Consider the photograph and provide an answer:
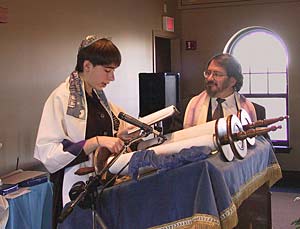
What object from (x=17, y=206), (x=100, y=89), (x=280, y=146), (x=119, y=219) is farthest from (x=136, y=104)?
(x=119, y=219)

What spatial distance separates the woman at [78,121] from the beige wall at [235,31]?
163 inches

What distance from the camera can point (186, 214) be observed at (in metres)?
1.51

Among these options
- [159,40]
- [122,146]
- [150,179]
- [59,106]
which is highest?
[159,40]

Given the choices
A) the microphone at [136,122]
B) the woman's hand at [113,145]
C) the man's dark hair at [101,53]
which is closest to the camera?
the microphone at [136,122]

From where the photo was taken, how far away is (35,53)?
346cm

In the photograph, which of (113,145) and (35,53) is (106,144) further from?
(35,53)

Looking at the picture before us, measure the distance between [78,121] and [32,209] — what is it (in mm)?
1187

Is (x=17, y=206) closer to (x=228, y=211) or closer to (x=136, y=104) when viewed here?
(x=228, y=211)

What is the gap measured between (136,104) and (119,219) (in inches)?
140

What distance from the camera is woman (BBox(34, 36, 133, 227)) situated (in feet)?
5.65

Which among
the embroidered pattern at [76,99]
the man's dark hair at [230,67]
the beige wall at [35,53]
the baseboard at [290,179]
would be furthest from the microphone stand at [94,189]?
the baseboard at [290,179]

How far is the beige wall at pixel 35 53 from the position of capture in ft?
10.4

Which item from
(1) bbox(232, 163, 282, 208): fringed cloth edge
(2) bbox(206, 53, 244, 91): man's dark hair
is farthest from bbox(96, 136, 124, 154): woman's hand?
(2) bbox(206, 53, 244, 91): man's dark hair

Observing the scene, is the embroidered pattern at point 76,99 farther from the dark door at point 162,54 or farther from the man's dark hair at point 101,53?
the dark door at point 162,54
